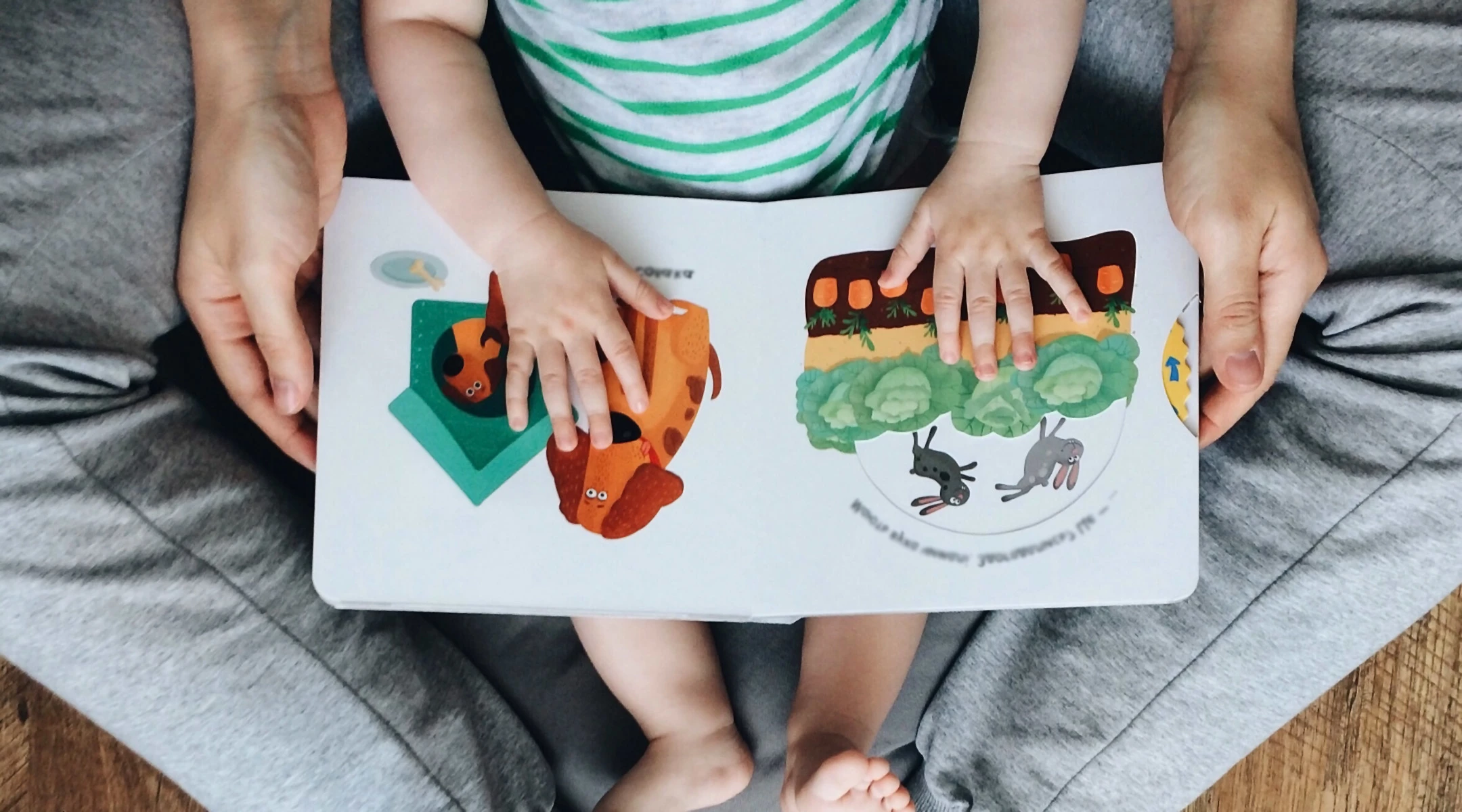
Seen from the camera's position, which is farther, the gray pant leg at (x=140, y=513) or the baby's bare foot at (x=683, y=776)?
the baby's bare foot at (x=683, y=776)

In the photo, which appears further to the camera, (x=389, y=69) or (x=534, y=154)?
(x=534, y=154)

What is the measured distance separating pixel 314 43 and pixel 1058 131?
1.82 feet

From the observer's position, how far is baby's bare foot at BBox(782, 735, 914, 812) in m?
0.72

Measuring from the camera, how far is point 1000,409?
678mm

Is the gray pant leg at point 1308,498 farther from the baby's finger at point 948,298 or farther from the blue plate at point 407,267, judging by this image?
the blue plate at point 407,267

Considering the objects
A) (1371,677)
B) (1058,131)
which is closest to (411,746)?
(1058,131)

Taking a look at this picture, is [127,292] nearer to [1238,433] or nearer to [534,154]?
[534,154]

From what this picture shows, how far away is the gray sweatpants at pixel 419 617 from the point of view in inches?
25.4

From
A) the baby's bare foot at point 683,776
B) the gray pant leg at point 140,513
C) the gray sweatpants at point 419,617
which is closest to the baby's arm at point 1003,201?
the gray sweatpants at point 419,617

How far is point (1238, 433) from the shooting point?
29.5 inches

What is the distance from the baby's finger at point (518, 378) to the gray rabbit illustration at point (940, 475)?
0.25 m

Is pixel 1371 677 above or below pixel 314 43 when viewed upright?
below

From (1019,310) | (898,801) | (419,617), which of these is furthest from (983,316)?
(419,617)

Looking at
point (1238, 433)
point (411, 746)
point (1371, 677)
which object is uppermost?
point (1238, 433)
